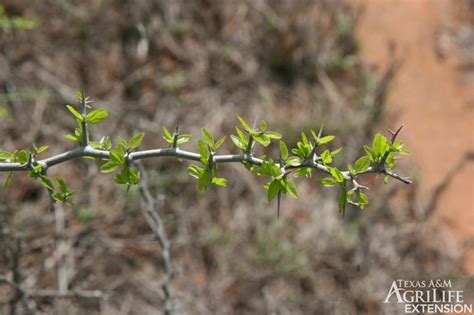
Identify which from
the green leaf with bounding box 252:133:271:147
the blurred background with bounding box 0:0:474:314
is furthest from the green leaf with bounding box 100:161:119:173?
the blurred background with bounding box 0:0:474:314

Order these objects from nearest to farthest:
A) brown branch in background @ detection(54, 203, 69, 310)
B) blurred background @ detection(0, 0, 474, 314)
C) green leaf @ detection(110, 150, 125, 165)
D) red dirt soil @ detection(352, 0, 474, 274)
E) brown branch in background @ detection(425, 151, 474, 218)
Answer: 1. green leaf @ detection(110, 150, 125, 165)
2. brown branch in background @ detection(54, 203, 69, 310)
3. blurred background @ detection(0, 0, 474, 314)
4. brown branch in background @ detection(425, 151, 474, 218)
5. red dirt soil @ detection(352, 0, 474, 274)

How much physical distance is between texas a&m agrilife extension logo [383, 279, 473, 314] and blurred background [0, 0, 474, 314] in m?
0.11

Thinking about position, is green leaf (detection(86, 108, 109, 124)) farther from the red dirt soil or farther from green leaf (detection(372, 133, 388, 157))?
the red dirt soil

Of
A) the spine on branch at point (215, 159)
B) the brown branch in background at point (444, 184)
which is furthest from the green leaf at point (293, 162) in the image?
the brown branch in background at point (444, 184)

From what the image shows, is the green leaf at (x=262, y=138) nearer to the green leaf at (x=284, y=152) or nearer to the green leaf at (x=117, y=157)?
the green leaf at (x=284, y=152)

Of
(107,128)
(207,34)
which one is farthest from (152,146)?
(207,34)

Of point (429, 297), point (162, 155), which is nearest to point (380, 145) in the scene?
point (162, 155)

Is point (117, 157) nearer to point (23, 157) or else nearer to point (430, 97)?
point (23, 157)

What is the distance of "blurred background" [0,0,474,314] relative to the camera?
143 inches

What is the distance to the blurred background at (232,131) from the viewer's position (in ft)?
11.9

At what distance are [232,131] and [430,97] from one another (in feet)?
5.28

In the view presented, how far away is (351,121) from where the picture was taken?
443 cm

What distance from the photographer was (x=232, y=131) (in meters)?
4.47

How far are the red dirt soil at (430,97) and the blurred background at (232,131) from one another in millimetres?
13
